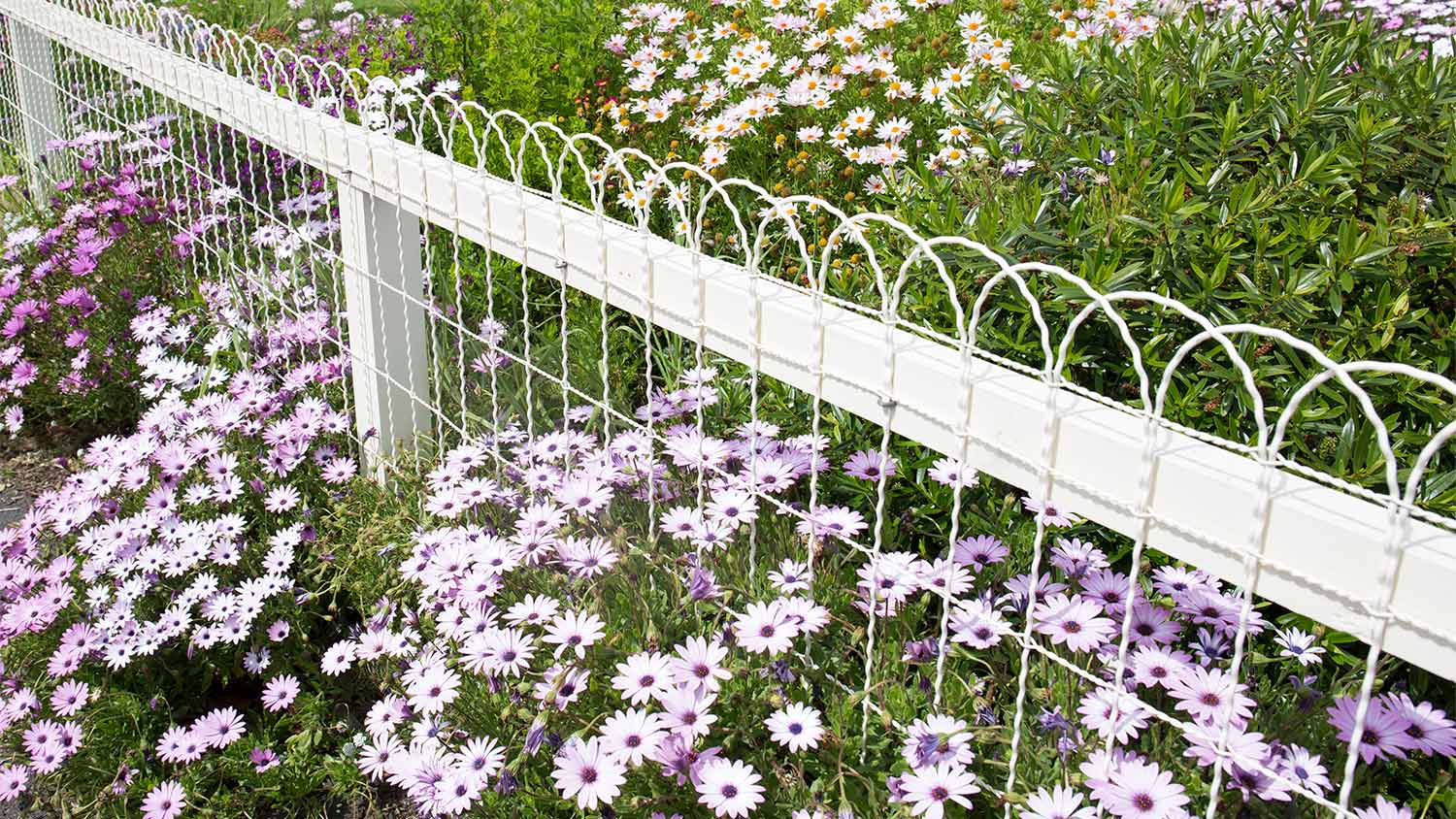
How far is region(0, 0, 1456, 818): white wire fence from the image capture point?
146 cm

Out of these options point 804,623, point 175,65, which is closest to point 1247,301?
point 804,623

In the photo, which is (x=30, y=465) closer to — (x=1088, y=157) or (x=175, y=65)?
(x=175, y=65)

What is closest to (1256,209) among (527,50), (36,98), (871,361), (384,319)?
(871,361)

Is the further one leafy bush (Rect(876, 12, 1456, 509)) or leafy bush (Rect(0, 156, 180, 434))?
leafy bush (Rect(0, 156, 180, 434))

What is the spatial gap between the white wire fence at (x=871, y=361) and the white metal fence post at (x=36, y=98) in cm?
120

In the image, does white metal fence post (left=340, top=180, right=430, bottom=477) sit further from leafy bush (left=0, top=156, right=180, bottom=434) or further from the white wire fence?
leafy bush (left=0, top=156, right=180, bottom=434)

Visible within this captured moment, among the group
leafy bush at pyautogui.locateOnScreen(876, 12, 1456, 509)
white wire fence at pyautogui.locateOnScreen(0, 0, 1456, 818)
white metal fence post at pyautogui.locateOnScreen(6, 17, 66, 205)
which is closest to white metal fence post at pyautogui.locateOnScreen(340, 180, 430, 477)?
white wire fence at pyautogui.locateOnScreen(0, 0, 1456, 818)

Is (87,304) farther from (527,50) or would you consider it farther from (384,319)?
(527,50)

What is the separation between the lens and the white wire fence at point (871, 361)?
1461 mm

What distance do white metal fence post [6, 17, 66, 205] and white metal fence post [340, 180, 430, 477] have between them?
3.37 m

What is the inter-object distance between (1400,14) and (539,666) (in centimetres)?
528

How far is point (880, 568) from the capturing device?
6.50 feet

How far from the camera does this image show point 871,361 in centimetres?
194

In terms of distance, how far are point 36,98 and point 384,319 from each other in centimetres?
394
